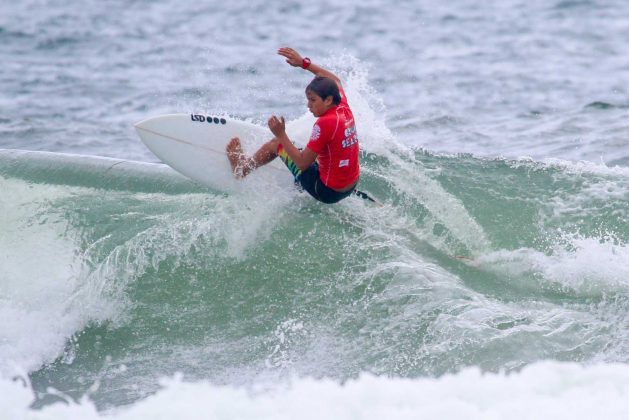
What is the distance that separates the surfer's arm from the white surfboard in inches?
30.9

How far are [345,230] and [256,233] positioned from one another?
0.74m

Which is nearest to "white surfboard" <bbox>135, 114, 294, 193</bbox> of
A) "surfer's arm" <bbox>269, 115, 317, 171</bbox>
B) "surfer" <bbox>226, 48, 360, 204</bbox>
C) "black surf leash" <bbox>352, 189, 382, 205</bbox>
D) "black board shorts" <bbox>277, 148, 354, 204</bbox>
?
"surfer" <bbox>226, 48, 360, 204</bbox>

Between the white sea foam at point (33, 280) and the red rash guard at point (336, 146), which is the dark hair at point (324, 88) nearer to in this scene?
the red rash guard at point (336, 146)

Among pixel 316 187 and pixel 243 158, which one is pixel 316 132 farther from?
pixel 243 158

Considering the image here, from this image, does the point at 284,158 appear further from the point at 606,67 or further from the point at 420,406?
the point at 606,67

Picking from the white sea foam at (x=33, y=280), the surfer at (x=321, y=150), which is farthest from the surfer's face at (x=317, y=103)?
the white sea foam at (x=33, y=280)

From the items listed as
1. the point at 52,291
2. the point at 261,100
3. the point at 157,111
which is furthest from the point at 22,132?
the point at 52,291

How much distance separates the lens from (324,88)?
281 inches

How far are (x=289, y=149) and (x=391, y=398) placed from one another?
234cm

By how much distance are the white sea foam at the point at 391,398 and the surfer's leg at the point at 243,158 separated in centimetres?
207

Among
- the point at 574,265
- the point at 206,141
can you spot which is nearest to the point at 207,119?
the point at 206,141

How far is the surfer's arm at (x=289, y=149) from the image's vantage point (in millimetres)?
7328

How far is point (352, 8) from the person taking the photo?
21328mm

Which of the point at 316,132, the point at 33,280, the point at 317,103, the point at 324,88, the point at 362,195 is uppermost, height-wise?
the point at 324,88
